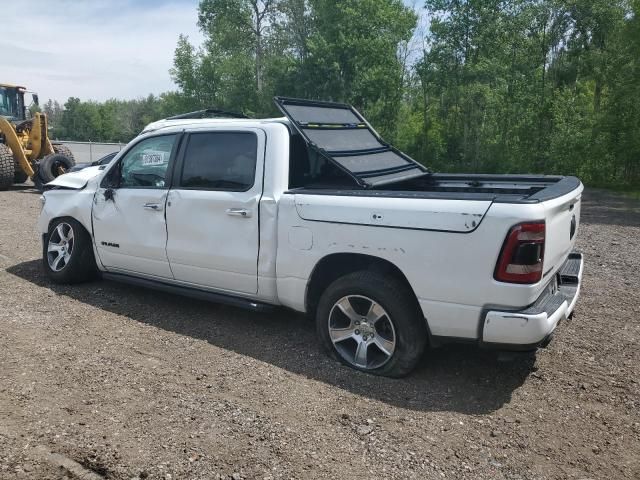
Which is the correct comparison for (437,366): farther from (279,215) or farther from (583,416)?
(279,215)

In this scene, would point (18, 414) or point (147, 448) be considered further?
point (18, 414)

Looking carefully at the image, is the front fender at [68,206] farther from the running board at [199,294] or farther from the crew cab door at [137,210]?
the running board at [199,294]

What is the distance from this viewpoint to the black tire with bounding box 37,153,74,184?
14.9 metres

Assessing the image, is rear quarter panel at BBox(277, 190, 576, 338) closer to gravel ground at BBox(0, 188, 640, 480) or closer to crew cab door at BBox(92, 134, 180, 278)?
gravel ground at BBox(0, 188, 640, 480)

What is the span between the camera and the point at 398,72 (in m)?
31.1

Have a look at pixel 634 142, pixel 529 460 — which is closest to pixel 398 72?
pixel 634 142

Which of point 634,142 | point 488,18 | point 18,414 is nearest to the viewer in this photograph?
point 18,414

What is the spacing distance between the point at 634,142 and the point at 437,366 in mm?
18411

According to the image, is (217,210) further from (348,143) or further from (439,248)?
(439,248)

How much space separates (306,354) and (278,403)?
2.65 feet

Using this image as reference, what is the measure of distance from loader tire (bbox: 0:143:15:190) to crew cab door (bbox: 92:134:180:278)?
38.7 ft

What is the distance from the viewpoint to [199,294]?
4812 millimetres

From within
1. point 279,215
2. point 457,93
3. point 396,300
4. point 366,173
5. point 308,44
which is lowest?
point 396,300

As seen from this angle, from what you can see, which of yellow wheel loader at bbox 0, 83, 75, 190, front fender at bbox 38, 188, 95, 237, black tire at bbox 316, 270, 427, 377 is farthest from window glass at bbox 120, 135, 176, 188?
yellow wheel loader at bbox 0, 83, 75, 190
